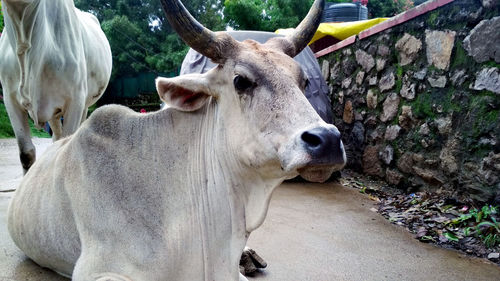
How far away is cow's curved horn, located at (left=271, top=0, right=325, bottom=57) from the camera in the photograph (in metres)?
1.99

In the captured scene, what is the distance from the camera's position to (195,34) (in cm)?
171

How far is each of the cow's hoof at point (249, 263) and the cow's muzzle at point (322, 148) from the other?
1044 millimetres

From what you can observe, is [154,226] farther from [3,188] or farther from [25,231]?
[3,188]

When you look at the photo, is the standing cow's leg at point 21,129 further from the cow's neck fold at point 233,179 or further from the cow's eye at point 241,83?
the cow's eye at point 241,83

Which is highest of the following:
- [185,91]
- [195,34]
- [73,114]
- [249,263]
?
[195,34]

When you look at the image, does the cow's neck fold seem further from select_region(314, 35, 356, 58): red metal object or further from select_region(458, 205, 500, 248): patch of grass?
select_region(314, 35, 356, 58): red metal object

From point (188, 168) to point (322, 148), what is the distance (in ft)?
2.20

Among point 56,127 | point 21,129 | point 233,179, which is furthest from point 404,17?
point 21,129

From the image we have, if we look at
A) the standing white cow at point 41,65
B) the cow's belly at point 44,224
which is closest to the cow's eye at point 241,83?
the cow's belly at point 44,224

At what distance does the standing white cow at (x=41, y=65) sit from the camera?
2.82m

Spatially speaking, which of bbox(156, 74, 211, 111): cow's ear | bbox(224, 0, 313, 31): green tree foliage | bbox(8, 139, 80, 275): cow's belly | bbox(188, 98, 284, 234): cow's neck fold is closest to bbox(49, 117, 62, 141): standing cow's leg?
bbox(8, 139, 80, 275): cow's belly

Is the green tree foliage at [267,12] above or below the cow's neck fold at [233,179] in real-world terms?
above

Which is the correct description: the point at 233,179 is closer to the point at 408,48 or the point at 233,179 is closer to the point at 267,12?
the point at 408,48

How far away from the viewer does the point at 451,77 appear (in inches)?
141
